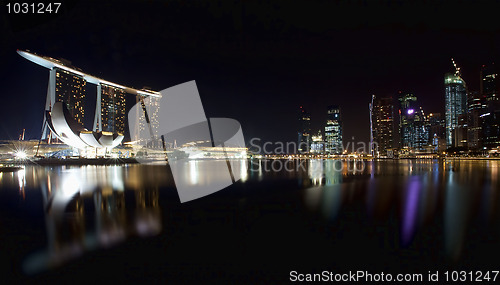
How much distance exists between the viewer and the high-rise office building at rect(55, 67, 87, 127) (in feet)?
159

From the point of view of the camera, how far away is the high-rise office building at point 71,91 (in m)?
48.5

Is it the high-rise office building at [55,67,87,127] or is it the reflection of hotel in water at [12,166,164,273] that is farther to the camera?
the high-rise office building at [55,67,87,127]

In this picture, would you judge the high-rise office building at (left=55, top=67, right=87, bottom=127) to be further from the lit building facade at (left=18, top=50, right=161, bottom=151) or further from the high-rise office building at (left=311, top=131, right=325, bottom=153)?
the high-rise office building at (left=311, top=131, right=325, bottom=153)

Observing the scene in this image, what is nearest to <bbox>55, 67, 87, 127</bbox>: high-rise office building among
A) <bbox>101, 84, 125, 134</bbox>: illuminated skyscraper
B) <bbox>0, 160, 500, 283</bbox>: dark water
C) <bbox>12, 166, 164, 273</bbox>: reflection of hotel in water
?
<bbox>101, 84, 125, 134</bbox>: illuminated skyscraper

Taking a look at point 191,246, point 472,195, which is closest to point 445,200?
point 472,195

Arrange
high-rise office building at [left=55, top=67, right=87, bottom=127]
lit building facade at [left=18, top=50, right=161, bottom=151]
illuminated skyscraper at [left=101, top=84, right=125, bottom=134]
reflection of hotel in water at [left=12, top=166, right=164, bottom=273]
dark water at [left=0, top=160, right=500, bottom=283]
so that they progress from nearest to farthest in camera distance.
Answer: dark water at [left=0, top=160, right=500, bottom=283], reflection of hotel in water at [left=12, top=166, right=164, bottom=273], lit building facade at [left=18, top=50, right=161, bottom=151], high-rise office building at [left=55, top=67, right=87, bottom=127], illuminated skyscraper at [left=101, top=84, right=125, bottom=134]

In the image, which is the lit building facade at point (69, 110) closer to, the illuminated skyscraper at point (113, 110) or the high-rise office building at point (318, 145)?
the illuminated skyscraper at point (113, 110)

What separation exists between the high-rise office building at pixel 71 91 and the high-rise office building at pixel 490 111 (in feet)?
304

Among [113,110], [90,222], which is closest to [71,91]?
[113,110]

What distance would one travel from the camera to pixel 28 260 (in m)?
3.44

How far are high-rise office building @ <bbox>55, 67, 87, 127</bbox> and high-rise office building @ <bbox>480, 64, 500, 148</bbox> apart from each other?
3649 inches

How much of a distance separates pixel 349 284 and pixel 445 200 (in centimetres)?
637

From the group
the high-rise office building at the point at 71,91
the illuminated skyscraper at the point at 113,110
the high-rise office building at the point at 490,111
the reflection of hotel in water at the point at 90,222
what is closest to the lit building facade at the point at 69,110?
the high-rise office building at the point at 71,91

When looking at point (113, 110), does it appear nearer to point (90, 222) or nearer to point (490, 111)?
point (90, 222)
